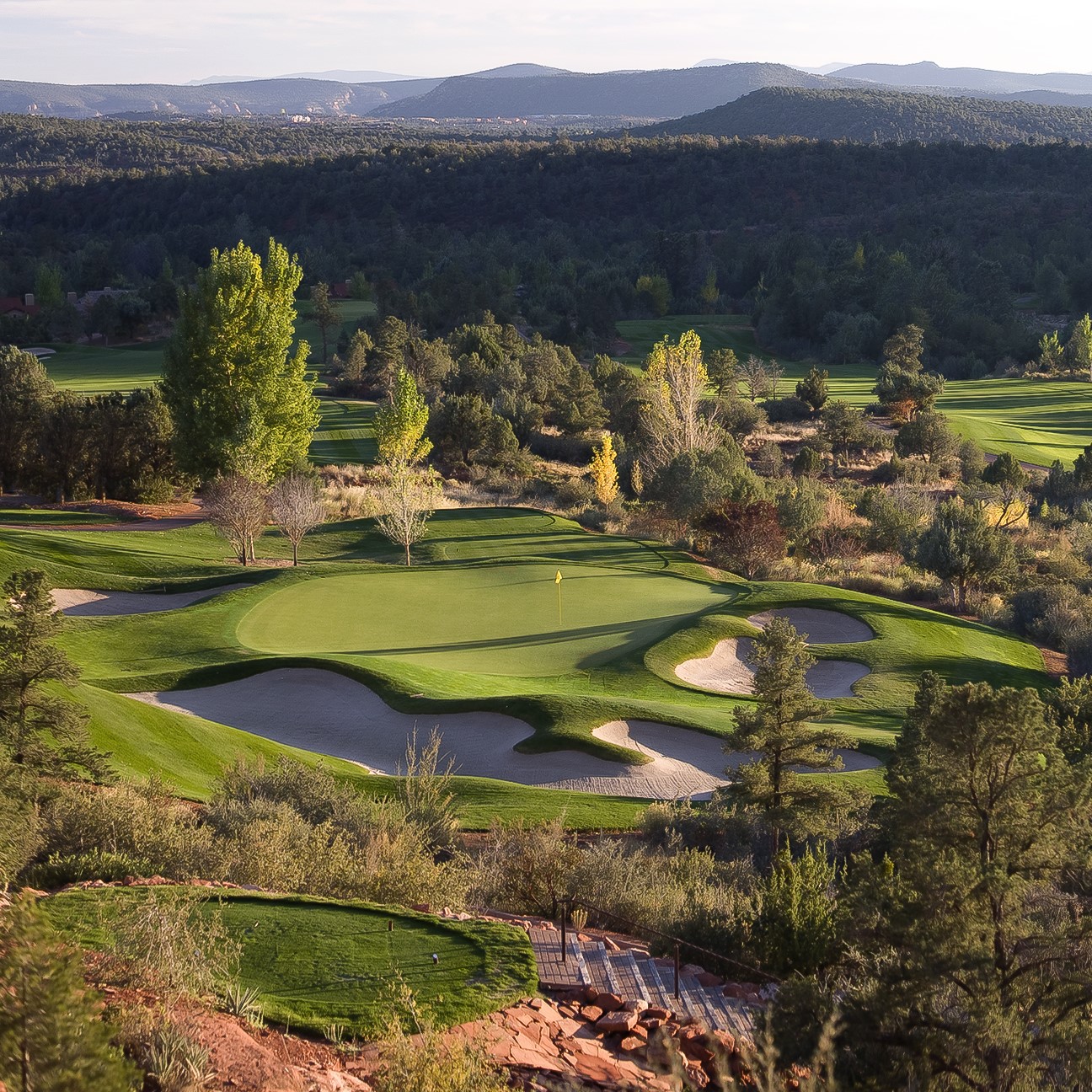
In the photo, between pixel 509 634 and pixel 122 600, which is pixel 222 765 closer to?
pixel 509 634

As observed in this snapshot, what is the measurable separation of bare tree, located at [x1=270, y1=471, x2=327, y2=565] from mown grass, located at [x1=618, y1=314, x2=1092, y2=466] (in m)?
32.2

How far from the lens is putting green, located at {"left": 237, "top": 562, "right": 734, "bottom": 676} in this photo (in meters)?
20.3

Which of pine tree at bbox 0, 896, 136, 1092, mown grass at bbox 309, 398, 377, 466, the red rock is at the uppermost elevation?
pine tree at bbox 0, 896, 136, 1092

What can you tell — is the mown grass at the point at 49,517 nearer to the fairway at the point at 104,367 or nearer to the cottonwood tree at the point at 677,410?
the cottonwood tree at the point at 677,410

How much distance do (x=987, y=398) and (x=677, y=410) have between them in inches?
1108

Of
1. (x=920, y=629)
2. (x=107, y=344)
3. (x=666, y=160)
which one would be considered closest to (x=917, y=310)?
(x=666, y=160)

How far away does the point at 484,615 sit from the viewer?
22281 mm

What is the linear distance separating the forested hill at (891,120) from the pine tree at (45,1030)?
464 ft

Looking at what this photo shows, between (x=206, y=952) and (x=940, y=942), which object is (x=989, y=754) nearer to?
(x=940, y=942)

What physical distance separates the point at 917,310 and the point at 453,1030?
77.5 m

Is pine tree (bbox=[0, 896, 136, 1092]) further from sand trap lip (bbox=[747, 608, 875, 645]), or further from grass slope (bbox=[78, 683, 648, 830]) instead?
sand trap lip (bbox=[747, 608, 875, 645])

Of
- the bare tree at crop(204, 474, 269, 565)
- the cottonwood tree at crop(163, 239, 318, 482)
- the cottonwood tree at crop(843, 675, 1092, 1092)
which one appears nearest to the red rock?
the cottonwood tree at crop(843, 675, 1092, 1092)

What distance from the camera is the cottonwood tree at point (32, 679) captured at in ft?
34.6

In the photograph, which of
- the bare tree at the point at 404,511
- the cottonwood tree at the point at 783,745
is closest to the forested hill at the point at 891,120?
the bare tree at the point at 404,511
